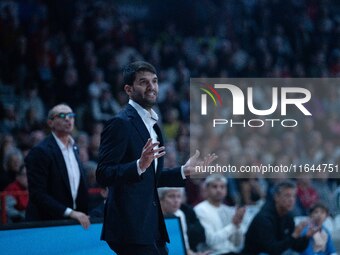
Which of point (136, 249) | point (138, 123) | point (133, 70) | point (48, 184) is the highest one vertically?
point (133, 70)

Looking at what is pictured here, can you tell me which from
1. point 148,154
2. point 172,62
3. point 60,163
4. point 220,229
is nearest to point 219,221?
point 220,229

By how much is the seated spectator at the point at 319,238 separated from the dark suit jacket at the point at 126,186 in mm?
3467

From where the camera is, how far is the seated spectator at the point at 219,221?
764 centimetres

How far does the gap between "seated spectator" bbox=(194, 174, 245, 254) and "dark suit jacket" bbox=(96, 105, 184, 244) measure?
3.01 meters

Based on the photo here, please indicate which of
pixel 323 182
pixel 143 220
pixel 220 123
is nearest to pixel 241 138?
pixel 220 123

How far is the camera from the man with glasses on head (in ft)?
20.3

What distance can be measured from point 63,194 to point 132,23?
8.97 metres

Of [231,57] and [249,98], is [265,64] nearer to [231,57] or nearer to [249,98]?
[231,57]

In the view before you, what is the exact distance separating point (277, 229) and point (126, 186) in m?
3.39

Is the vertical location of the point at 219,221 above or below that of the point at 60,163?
below

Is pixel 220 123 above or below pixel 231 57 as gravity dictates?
below

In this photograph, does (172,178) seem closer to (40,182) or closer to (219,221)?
(40,182)

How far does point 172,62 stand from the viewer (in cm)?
1421

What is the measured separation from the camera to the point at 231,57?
49.0 ft
